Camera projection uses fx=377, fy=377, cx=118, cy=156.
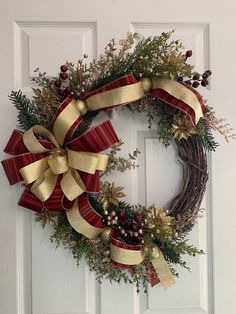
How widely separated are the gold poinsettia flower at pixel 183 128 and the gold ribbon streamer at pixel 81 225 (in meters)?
0.31

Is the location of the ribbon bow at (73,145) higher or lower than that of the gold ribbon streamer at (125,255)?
higher

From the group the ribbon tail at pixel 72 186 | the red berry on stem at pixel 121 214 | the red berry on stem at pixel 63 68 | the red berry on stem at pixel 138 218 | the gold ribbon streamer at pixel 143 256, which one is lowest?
the gold ribbon streamer at pixel 143 256

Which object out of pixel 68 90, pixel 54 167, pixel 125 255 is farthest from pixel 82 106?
pixel 125 255

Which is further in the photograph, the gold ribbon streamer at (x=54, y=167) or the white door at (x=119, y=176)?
the white door at (x=119, y=176)

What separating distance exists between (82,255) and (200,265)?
0.33 metres

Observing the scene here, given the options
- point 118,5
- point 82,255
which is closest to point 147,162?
point 82,255

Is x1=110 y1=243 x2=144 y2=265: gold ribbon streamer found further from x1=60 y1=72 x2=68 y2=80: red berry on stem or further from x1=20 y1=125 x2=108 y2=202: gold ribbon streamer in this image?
x1=60 y1=72 x2=68 y2=80: red berry on stem

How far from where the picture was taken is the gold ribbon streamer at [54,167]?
0.90 meters

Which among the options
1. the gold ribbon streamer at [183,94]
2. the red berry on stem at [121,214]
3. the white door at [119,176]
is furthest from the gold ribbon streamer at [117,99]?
the red berry on stem at [121,214]

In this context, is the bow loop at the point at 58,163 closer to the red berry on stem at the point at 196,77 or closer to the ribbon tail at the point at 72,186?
the ribbon tail at the point at 72,186

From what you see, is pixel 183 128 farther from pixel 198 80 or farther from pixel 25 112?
pixel 25 112

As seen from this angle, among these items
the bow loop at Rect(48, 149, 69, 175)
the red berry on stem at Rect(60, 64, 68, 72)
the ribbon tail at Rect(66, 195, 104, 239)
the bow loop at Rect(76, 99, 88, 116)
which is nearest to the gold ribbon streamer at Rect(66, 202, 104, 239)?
the ribbon tail at Rect(66, 195, 104, 239)

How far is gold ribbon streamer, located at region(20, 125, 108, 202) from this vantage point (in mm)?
900

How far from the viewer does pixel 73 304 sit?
1.05 m
